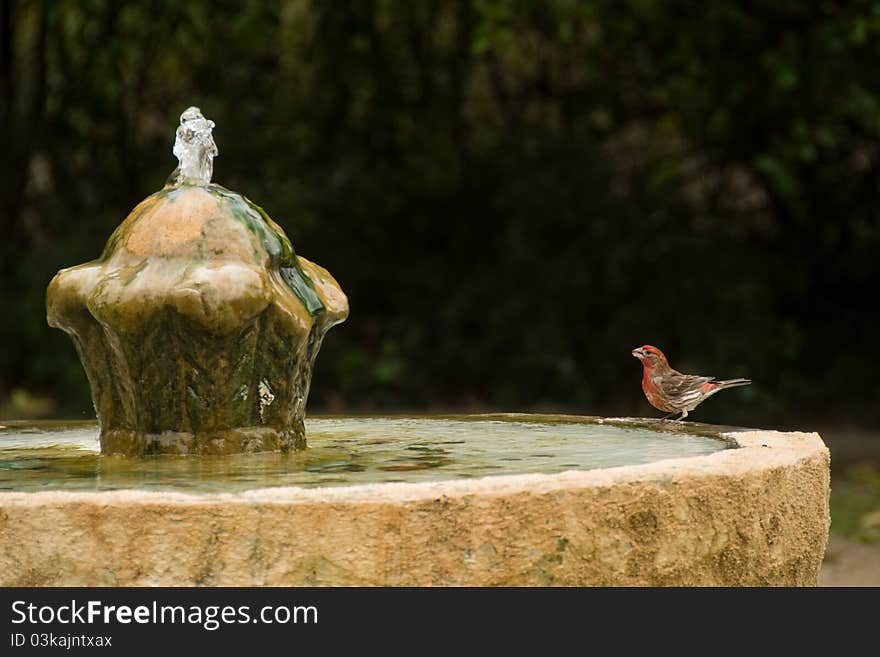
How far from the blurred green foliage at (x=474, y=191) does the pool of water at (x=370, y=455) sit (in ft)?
21.9

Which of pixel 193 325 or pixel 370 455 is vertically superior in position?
pixel 193 325

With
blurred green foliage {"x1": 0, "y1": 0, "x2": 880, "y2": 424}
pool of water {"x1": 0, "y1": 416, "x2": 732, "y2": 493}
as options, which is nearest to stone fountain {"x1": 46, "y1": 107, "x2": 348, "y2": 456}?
pool of water {"x1": 0, "y1": 416, "x2": 732, "y2": 493}

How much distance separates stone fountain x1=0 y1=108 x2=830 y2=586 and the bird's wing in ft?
0.38

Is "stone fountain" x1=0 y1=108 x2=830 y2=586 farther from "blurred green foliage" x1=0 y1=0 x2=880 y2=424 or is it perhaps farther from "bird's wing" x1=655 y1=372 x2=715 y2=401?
"blurred green foliage" x1=0 y1=0 x2=880 y2=424

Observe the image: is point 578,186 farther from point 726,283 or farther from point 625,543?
point 625,543

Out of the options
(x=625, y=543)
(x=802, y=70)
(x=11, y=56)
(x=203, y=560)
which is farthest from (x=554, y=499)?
(x=11, y=56)

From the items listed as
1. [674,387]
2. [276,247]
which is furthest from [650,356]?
[276,247]

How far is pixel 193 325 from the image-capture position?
454cm

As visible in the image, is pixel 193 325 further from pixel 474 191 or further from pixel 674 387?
pixel 474 191

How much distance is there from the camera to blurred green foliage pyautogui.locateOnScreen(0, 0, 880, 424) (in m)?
12.5

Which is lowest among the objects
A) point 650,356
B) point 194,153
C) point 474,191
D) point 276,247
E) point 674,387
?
point 674,387

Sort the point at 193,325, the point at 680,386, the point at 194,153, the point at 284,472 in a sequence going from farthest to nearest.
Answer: the point at 680,386
the point at 194,153
the point at 193,325
the point at 284,472

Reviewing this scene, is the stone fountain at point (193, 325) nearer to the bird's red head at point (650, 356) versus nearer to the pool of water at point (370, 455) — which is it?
the pool of water at point (370, 455)

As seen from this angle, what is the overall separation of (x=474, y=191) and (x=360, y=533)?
10.1m
